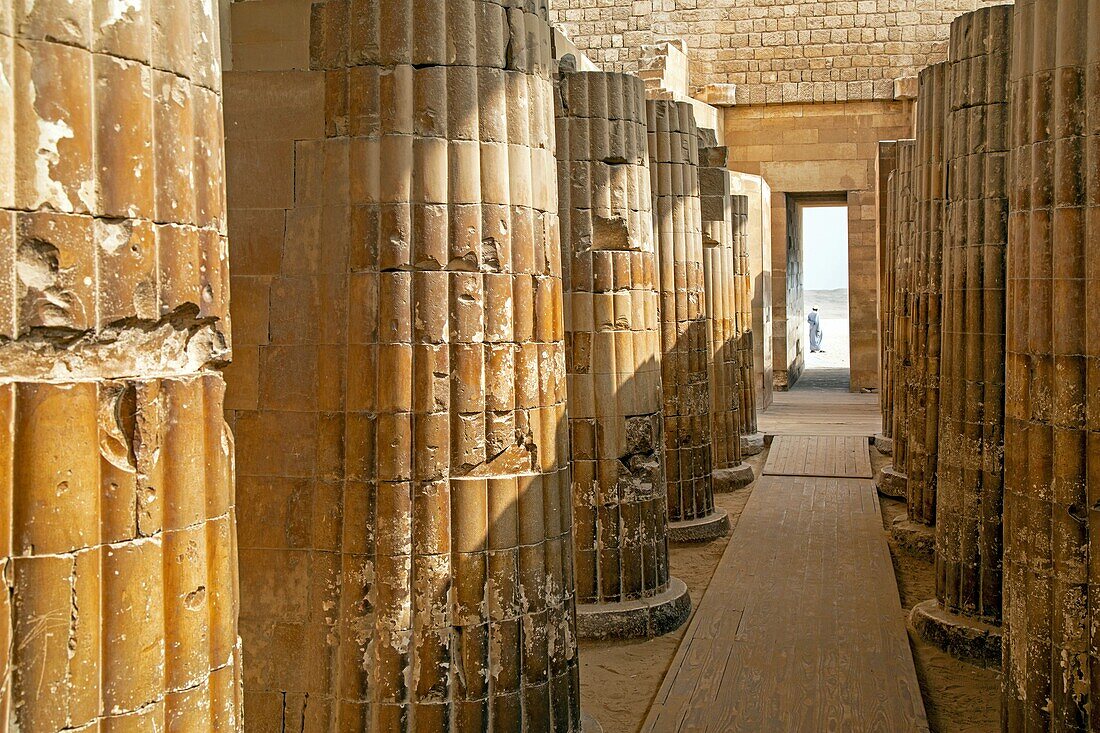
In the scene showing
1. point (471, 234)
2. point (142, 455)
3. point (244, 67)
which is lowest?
point (142, 455)

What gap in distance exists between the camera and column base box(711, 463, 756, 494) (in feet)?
48.1

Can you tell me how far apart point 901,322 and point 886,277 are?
11.8 feet

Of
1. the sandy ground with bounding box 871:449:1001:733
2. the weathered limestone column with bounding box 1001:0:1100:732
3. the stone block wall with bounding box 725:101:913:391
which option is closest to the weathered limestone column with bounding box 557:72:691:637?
the sandy ground with bounding box 871:449:1001:733

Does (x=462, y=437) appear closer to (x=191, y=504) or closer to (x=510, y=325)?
(x=510, y=325)

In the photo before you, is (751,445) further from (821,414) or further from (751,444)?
(821,414)

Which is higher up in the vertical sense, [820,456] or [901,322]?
[901,322]

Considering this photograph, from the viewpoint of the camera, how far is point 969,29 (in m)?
8.23

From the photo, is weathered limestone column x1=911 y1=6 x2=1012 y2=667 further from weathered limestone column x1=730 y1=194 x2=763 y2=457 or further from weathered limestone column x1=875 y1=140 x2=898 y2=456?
weathered limestone column x1=875 y1=140 x2=898 y2=456

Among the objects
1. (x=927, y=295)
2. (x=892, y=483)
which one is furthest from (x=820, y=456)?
(x=927, y=295)

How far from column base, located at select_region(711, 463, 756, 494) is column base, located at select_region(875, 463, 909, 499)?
169cm

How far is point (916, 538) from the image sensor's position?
36.9 ft

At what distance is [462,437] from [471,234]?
3.13 ft

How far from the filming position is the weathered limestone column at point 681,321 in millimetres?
11016

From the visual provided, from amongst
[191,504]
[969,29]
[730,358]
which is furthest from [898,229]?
[191,504]
